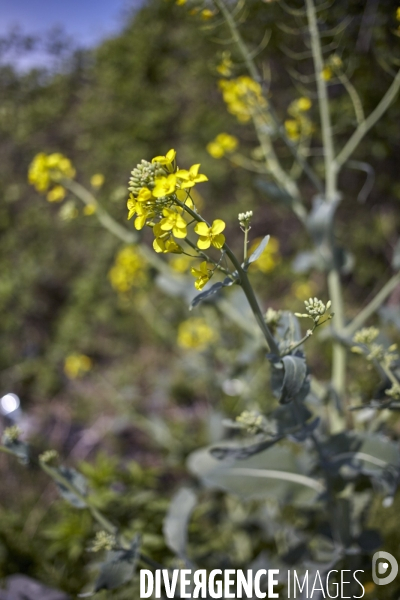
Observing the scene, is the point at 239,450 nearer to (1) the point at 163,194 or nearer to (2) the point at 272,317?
(2) the point at 272,317

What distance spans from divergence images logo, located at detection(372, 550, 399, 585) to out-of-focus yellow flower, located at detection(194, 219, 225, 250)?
1.30 meters

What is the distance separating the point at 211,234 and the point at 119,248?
3515 millimetres

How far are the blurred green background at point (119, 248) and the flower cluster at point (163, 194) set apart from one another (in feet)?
5.49

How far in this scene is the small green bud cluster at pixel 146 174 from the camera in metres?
0.85

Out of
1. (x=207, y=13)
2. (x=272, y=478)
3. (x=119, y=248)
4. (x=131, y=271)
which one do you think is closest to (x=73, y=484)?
(x=272, y=478)

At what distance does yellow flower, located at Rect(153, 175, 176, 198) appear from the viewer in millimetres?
817

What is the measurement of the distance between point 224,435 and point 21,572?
42.7 inches

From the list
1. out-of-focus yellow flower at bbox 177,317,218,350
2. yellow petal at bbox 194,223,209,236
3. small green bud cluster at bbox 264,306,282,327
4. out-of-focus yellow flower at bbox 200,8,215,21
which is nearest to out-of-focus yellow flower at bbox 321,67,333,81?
out-of-focus yellow flower at bbox 200,8,215,21

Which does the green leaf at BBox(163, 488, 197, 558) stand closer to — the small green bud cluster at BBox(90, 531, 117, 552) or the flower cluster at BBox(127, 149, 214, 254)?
the small green bud cluster at BBox(90, 531, 117, 552)

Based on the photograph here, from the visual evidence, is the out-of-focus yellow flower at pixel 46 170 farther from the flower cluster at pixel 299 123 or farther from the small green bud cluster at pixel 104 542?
the small green bud cluster at pixel 104 542

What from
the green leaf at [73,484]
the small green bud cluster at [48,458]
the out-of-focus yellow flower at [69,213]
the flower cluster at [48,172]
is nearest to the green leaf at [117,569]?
the green leaf at [73,484]

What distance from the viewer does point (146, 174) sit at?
2.79ft

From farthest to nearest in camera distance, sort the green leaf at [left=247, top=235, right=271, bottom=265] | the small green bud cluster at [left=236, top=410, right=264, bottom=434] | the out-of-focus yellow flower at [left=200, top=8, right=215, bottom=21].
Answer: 1. the out-of-focus yellow flower at [left=200, top=8, right=215, bottom=21]
2. the small green bud cluster at [left=236, top=410, right=264, bottom=434]
3. the green leaf at [left=247, top=235, right=271, bottom=265]

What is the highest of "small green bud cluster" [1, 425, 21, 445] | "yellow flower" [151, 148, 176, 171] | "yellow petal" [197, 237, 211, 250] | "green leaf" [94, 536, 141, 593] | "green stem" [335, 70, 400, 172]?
"green stem" [335, 70, 400, 172]
